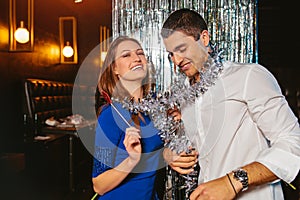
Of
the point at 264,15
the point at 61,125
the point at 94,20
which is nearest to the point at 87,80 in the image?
the point at 94,20

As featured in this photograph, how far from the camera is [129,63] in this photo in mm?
1197

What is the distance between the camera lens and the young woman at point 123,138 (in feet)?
3.69

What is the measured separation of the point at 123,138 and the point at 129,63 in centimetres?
27

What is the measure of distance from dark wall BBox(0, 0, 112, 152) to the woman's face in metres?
2.89

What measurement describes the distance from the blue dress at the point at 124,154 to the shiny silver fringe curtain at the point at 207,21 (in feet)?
1.55

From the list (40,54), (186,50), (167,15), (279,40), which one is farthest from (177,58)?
(40,54)

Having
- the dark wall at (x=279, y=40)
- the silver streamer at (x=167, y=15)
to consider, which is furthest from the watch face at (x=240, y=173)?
the dark wall at (x=279, y=40)

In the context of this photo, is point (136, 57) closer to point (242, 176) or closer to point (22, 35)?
point (242, 176)

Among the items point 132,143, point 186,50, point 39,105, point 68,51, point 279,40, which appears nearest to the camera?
point 132,143

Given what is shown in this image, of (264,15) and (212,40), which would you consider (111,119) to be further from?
(264,15)

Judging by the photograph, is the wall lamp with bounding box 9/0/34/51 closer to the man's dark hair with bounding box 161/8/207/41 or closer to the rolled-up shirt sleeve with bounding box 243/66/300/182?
the man's dark hair with bounding box 161/8/207/41

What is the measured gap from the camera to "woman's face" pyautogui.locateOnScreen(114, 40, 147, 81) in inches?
47.0

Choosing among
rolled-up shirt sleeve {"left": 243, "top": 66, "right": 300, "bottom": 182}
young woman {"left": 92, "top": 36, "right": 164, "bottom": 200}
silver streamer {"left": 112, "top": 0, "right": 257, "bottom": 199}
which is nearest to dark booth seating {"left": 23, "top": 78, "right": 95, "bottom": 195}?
silver streamer {"left": 112, "top": 0, "right": 257, "bottom": 199}

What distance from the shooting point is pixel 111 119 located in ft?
3.76
